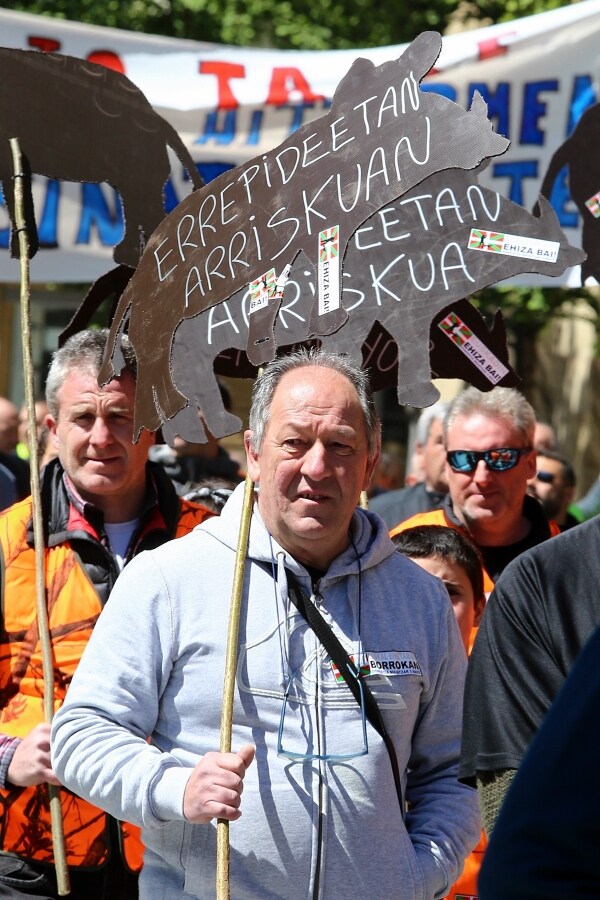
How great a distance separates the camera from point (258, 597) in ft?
8.88

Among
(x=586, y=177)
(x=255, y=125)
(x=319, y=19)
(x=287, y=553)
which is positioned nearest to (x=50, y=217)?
(x=255, y=125)

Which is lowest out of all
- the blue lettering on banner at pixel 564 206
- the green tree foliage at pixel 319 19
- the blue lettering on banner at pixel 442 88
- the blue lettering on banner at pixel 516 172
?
the blue lettering on banner at pixel 564 206

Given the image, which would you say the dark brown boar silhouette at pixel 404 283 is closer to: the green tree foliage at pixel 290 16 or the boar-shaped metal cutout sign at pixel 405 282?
the boar-shaped metal cutout sign at pixel 405 282

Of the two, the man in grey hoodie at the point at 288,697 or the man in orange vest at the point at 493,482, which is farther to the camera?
the man in orange vest at the point at 493,482

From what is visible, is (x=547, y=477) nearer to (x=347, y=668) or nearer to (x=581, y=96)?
(x=581, y=96)

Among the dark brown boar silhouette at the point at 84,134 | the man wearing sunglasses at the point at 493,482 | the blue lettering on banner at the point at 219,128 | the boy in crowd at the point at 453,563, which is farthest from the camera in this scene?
the blue lettering on banner at the point at 219,128

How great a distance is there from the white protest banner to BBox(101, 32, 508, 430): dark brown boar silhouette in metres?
2.38

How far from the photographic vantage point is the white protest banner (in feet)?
18.6

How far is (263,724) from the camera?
2.62 meters

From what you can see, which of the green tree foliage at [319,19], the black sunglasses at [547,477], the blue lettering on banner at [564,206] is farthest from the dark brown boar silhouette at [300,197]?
the green tree foliage at [319,19]

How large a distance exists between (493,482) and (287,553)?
1737mm

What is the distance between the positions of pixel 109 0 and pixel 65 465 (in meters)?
10.3

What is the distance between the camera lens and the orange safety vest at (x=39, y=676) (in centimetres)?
328

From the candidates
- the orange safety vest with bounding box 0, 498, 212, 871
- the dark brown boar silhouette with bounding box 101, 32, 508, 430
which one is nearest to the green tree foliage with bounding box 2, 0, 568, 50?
the dark brown boar silhouette with bounding box 101, 32, 508, 430
